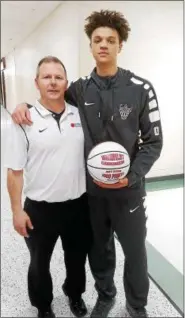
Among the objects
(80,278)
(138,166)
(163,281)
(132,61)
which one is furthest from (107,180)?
(132,61)

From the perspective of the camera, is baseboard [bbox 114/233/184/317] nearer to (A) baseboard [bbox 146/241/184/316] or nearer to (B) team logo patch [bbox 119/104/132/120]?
(A) baseboard [bbox 146/241/184/316]

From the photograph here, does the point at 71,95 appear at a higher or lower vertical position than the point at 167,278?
higher

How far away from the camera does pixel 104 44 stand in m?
1.32

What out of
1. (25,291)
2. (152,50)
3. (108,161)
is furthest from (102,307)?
(152,50)

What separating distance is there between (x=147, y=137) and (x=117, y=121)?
0.60ft

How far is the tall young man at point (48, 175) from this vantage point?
133 centimetres

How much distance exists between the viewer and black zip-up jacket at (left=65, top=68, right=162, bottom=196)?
1372 mm

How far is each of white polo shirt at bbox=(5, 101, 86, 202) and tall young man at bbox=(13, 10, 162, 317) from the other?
52 mm

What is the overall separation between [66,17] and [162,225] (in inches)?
116

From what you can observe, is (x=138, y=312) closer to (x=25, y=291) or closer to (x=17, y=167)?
(x=25, y=291)

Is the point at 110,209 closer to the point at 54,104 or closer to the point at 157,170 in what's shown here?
the point at 54,104

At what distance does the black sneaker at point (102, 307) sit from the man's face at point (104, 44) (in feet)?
4.66

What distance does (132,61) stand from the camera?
345 cm

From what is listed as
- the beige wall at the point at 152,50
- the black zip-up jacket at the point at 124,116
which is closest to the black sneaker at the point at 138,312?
the black zip-up jacket at the point at 124,116
